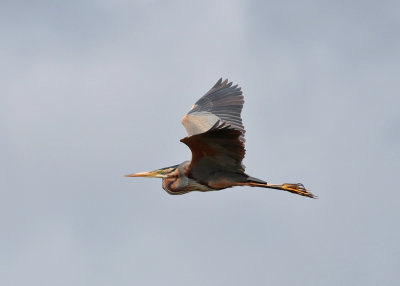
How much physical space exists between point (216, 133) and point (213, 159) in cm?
107

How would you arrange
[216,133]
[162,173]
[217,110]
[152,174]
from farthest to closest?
1. [217,110]
2. [152,174]
3. [162,173]
4. [216,133]

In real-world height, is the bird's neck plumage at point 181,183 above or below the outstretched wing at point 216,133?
below

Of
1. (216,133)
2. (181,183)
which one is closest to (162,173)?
(181,183)

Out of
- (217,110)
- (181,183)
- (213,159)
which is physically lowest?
(181,183)

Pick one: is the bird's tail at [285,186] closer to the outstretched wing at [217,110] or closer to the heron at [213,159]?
the heron at [213,159]

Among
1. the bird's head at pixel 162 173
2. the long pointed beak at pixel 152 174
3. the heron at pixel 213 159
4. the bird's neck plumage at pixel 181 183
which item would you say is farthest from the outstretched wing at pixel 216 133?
the long pointed beak at pixel 152 174

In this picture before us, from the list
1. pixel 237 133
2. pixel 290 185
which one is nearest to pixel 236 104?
pixel 290 185

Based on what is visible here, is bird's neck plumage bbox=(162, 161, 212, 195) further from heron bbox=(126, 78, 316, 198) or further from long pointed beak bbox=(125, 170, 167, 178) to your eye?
long pointed beak bbox=(125, 170, 167, 178)

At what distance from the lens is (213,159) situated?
11.4 metres

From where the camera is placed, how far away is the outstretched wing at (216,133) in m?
10.6

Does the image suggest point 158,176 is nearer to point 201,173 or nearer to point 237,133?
point 201,173

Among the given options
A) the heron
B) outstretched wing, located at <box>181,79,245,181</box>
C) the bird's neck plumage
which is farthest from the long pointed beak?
outstretched wing, located at <box>181,79,245,181</box>

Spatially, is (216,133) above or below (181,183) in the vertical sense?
above

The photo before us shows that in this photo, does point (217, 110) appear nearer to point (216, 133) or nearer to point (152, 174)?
point (152, 174)
